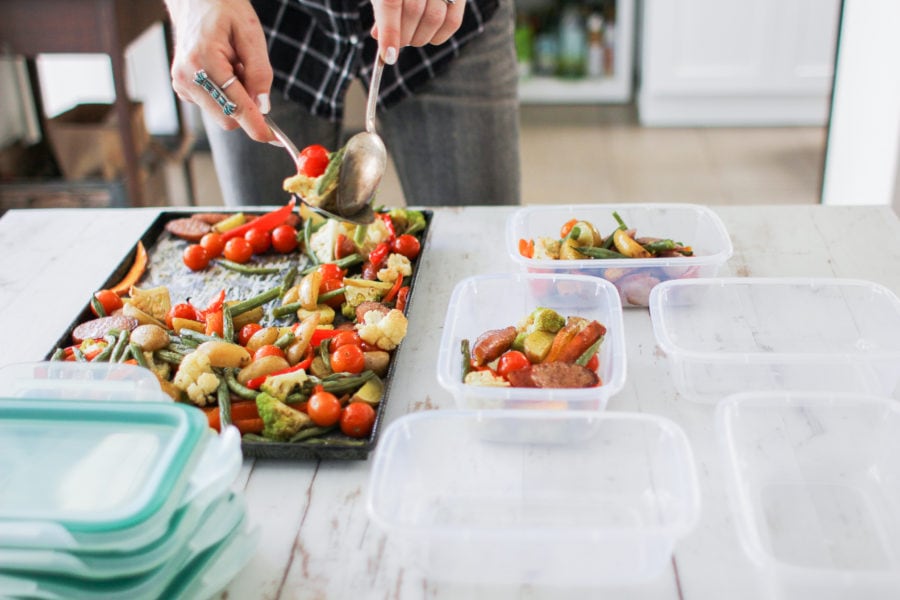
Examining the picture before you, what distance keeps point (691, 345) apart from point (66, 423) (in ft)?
2.74

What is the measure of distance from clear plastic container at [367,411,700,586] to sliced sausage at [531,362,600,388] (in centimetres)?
6

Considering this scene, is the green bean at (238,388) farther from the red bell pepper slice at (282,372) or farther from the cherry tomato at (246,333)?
the cherry tomato at (246,333)

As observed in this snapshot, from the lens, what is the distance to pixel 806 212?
173 centimetres

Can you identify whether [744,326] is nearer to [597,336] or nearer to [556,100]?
[597,336]

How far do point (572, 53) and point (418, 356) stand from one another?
333cm

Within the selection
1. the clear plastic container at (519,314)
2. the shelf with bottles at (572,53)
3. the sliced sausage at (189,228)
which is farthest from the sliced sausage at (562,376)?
the shelf with bottles at (572,53)

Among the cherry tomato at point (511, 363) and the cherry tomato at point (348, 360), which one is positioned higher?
the cherry tomato at point (511, 363)

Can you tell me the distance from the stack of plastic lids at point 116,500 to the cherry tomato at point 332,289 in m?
→ 0.50

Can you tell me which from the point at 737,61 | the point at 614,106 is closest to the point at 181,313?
the point at 737,61

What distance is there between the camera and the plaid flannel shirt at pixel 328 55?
1833 mm

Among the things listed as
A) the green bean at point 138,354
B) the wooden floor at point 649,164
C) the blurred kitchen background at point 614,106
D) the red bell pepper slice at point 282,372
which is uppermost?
the green bean at point 138,354

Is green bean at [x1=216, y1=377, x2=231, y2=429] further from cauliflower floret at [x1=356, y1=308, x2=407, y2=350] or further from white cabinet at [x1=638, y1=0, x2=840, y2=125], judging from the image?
white cabinet at [x1=638, y1=0, x2=840, y2=125]

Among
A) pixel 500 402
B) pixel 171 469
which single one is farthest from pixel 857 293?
pixel 171 469

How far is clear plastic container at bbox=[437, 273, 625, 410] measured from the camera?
1.11m
